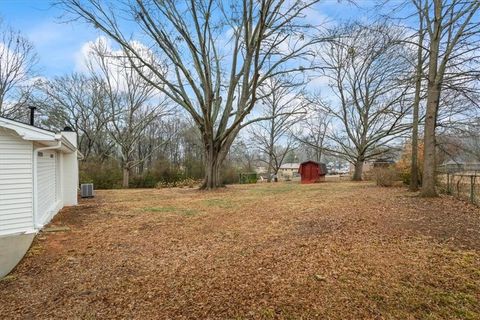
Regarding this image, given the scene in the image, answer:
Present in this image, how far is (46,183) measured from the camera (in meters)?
7.37

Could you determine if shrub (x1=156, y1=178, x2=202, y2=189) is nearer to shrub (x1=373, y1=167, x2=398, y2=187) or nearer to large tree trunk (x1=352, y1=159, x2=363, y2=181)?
shrub (x1=373, y1=167, x2=398, y2=187)

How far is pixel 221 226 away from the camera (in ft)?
20.9

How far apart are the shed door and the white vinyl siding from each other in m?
0.59

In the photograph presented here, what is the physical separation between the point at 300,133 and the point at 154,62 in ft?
80.0

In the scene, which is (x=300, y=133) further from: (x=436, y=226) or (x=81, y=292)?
(x=81, y=292)

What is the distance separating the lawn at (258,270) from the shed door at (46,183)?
0.82m

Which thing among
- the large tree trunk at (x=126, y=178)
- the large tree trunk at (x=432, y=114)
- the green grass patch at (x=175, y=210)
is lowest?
the green grass patch at (x=175, y=210)

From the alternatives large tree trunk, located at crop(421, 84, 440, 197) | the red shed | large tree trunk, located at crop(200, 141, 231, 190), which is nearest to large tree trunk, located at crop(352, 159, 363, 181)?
the red shed

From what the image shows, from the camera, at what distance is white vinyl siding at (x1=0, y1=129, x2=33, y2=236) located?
17.2ft

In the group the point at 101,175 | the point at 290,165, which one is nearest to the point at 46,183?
the point at 101,175

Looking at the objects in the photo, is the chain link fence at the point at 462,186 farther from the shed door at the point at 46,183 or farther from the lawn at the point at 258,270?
the shed door at the point at 46,183

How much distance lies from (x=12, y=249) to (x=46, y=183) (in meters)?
2.99

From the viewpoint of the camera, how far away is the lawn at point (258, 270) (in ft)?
9.62

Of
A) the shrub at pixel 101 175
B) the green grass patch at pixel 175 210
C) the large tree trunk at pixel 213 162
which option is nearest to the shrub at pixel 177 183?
the shrub at pixel 101 175
